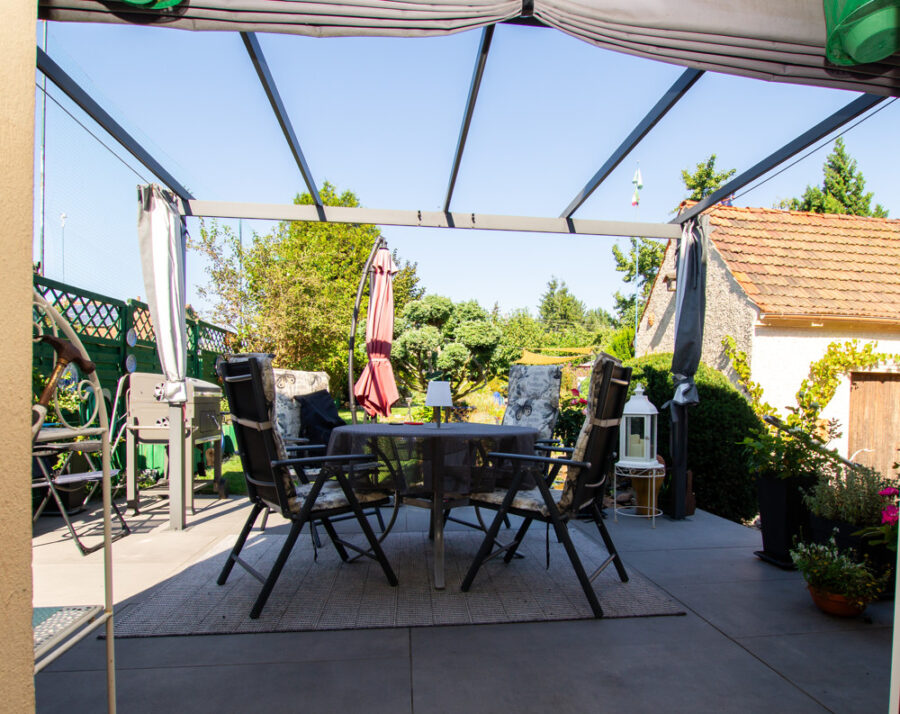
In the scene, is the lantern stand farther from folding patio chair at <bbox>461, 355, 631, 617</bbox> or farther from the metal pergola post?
the metal pergola post

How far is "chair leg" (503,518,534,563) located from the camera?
3.19m

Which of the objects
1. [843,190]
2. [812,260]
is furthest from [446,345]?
[843,190]

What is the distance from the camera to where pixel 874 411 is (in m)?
7.11

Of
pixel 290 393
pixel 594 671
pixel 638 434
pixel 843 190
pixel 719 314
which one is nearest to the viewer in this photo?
pixel 594 671

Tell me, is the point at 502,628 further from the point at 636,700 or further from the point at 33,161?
the point at 33,161

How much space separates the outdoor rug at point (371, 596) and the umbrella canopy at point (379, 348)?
1.69 m

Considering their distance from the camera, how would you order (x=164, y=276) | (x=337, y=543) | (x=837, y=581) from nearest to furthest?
(x=837, y=581) < (x=337, y=543) < (x=164, y=276)

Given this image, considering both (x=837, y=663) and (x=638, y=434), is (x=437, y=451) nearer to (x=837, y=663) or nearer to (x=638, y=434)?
(x=837, y=663)

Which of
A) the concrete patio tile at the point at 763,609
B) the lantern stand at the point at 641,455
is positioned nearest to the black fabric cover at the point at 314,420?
the lantern stand at the point at 641,455

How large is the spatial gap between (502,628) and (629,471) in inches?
102

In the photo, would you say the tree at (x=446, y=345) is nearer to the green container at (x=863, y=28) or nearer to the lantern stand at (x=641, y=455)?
the lantern stand at (x=641, y=455)

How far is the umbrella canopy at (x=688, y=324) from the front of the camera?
4.47 meters

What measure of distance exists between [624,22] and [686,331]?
10.0ft

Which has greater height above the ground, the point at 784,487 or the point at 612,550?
the point at 784,487
